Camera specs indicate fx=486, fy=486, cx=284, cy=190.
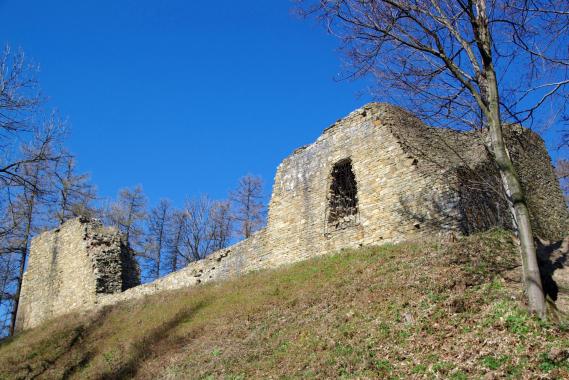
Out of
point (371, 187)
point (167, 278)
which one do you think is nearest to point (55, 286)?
point (167, 278)

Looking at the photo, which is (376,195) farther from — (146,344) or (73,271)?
(73,271)

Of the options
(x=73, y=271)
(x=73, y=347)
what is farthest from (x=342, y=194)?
(x=73, y=271)

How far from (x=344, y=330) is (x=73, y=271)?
1667 cm

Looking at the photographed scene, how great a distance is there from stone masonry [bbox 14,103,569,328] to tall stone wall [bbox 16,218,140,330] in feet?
1.33

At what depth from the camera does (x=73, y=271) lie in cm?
2145

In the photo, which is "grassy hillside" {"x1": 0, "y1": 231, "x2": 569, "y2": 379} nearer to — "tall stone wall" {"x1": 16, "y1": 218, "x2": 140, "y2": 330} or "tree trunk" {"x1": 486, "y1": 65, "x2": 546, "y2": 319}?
"tree trunk" {"x1": 486, "y1": 65, "x2": 546, "y2": 319}

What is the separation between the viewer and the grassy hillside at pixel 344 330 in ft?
21.9

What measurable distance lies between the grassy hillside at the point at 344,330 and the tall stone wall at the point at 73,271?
5533 millimetres

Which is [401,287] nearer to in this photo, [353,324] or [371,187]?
[353,324]

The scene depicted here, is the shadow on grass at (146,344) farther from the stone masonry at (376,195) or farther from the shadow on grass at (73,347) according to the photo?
the stone masonry at (376,195)

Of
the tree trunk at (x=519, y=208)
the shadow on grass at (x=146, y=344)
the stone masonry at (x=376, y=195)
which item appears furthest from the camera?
the stone masonry at (x=376, y=195)

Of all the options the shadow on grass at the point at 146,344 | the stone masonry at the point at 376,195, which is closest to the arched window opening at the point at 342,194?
the stone masonry at the point at 376,195

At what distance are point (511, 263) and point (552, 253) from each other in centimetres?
111

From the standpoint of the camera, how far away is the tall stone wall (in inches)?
810
